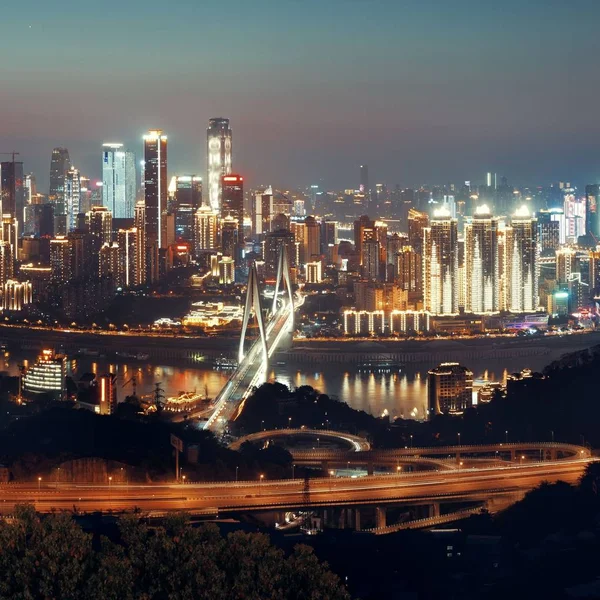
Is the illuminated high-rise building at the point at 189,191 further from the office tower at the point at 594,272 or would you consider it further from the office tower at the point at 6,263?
the office tower at the point at 594,272

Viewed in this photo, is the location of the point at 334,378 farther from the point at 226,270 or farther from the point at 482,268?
the point at 226,270

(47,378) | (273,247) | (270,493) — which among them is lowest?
(270,493)

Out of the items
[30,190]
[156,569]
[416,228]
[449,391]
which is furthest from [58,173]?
[156,569]

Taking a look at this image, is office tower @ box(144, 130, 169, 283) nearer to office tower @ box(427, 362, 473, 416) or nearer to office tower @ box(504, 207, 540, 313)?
office tower @ box(504, 207, 540, 313)

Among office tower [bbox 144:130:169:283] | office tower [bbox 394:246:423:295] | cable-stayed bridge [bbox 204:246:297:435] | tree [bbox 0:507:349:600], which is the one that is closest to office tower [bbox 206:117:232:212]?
office tower [bbox 144:130:169:283]

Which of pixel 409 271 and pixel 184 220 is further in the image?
pixel 184 220

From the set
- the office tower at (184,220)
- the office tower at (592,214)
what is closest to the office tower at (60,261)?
the office tower at (184,220)
